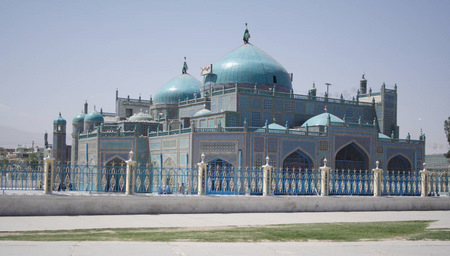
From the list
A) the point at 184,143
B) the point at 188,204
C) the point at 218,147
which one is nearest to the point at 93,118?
the point at 184,143

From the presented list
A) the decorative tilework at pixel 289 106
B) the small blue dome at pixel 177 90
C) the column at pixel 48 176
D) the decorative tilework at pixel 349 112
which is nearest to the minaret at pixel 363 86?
the decorative tilework at pixel 349 112

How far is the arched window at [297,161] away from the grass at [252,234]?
2332cm

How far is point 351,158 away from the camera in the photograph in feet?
143

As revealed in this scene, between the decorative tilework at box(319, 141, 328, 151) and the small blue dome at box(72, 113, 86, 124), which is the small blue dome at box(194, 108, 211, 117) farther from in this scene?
the small blue dome at box(72, 113, 86, 124)

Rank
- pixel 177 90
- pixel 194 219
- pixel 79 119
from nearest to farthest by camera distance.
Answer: pixel 194 219
pixel 177 90
pixel 79 119

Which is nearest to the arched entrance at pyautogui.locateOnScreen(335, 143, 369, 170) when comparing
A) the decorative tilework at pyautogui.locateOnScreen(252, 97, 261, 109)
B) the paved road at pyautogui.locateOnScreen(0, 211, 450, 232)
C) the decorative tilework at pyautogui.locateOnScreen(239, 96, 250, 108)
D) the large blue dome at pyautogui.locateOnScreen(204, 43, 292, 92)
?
the decorative tilework at pyautogui.locateOnScreen(252, 97, 261, 109)

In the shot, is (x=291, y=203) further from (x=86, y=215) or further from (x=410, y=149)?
(x=410, y=149)

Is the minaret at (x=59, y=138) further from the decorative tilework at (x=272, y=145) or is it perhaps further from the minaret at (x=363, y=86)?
the minaret at (x=363, y=86)

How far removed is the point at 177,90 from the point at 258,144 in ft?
57.9

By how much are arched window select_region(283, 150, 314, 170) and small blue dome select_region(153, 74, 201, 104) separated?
15.4 metres

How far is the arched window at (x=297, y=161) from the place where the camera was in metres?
40.6

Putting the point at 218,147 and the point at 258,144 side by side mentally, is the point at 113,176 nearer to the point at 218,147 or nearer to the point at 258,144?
the point at 218,147

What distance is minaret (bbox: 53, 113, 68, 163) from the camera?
60188 mm

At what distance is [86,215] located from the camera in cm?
1858
